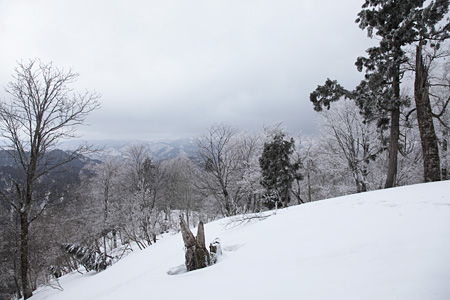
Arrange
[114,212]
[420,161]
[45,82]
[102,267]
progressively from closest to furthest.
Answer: [45,82], [102,267], [420,161], [114,212]

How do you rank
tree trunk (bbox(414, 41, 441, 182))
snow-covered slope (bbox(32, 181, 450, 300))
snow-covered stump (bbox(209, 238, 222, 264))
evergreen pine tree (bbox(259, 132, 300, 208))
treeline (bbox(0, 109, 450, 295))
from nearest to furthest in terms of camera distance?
snow-covered slope (bbox(32, 181, 450, 300))
snow-covered stump (bbox(209, 238, 222, 264))
tree trunk (bbox(414, 41, 441, 182))
treeline (bbox(0, 109, 450, 295))
evergreen pine tree (bbox(259, 132, 300, 208))

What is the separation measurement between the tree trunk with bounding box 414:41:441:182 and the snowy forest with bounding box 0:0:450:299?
30 millimetres

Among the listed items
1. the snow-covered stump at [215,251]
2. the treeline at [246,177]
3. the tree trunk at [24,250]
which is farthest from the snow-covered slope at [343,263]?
the treeline at [246,177]

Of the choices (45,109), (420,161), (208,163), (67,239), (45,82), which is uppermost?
(45,82)

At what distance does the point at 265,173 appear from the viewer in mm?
19062

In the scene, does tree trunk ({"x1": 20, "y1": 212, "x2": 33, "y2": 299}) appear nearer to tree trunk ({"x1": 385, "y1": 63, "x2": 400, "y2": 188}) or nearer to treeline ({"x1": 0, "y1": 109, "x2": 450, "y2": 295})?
treeline ({"x1": 0, "y1": 109, "x2": 450, "y2": 295})

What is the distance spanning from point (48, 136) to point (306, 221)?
350 inches

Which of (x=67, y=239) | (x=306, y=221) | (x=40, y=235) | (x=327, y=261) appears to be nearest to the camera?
(x=327, y=261)

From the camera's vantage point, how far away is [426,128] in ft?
25.8

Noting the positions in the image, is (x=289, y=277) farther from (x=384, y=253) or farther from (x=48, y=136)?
(x=48, y=136)

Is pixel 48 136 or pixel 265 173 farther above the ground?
pixel 48 136

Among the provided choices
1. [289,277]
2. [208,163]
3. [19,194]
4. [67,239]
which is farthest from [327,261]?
[67,239]

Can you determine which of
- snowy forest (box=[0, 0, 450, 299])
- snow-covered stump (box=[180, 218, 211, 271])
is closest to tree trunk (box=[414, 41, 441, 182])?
snowy forest (box=[0, 0, 450, 299])

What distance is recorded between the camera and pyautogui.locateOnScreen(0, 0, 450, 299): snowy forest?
23.1 ft
